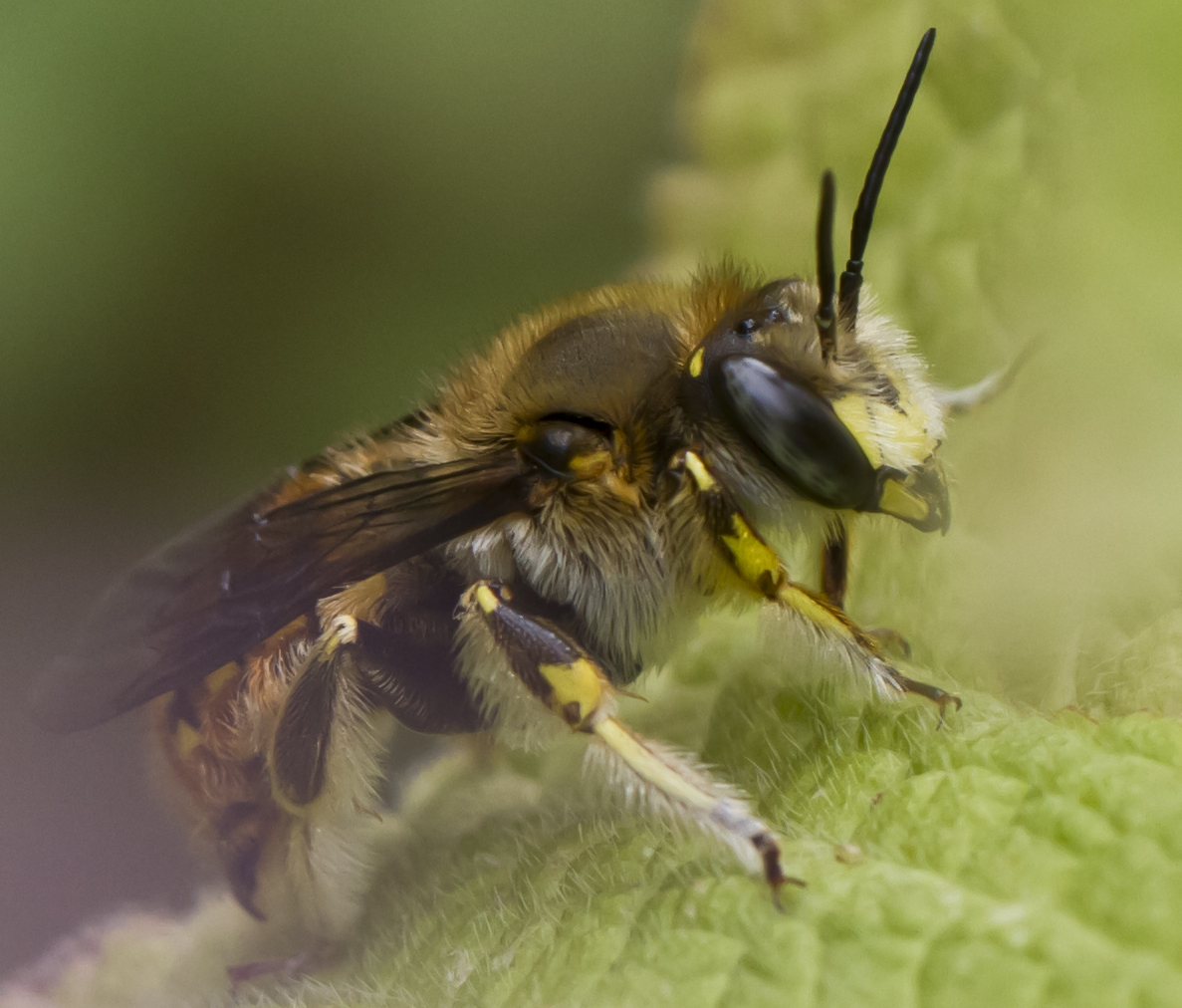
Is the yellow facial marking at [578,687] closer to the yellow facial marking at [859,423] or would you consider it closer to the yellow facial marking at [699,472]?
the yellow facial marking at [699,472]

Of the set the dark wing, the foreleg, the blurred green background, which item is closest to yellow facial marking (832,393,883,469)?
the foreleg

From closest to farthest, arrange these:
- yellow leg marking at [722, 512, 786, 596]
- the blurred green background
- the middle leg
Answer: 1. the middle leg
2. yellow leg marking at [722, 512, 786, 596]
3. the blurred green background

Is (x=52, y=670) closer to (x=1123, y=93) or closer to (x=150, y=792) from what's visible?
(x=150, y=792)

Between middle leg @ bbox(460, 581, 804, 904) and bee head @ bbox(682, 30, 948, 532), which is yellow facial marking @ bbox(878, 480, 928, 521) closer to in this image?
bee head @ bbox(682, 30, 948, 532)

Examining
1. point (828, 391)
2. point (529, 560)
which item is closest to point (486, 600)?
point (529, 560)

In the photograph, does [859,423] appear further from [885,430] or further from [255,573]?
[255,573]

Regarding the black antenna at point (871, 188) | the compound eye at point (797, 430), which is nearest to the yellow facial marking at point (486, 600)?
the compound eye at point (797, 430)

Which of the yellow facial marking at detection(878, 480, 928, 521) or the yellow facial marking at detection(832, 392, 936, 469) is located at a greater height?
the yellow facial marking at detection(832, 392, 936, 469)

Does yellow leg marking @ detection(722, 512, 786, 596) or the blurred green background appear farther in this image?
the blurred green background
